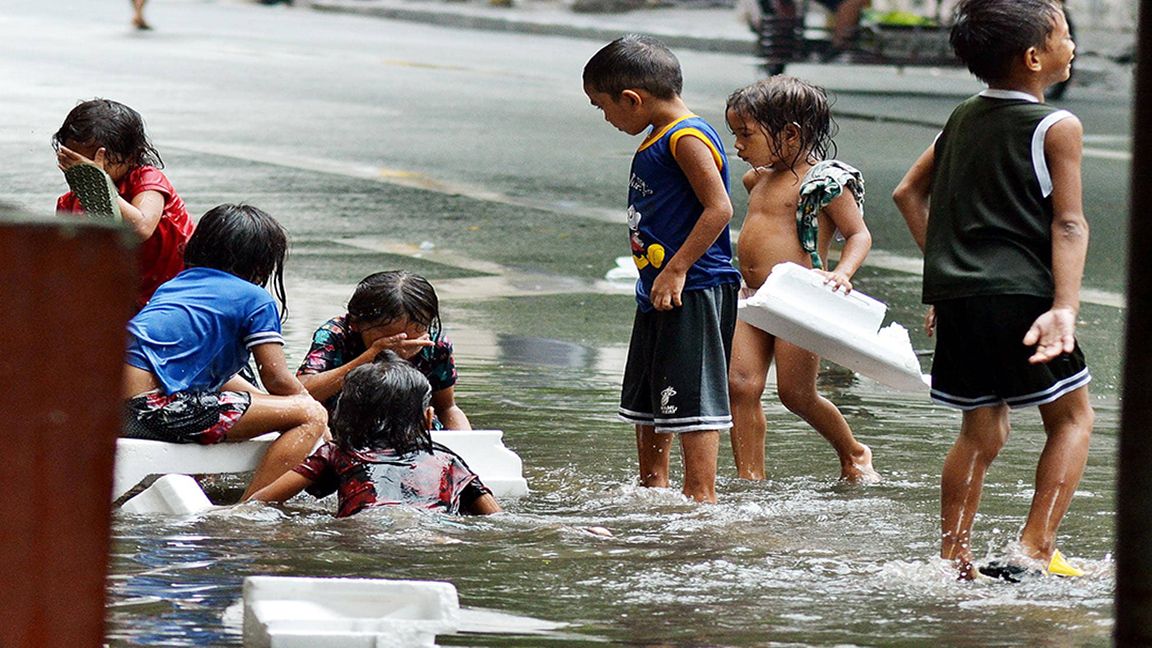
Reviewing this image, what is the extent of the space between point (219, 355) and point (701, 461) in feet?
4.58

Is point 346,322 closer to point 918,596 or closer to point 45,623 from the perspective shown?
point 918,596

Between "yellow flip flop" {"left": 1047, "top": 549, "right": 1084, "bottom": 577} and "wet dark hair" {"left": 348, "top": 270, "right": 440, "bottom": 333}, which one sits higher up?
"wet dark hair" {"left": 348, "top": 270, "right": 440, "bottom": 333}

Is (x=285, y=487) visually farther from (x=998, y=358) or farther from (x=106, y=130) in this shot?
(x=998, y=358)

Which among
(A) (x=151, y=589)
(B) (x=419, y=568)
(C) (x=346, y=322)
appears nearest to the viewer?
(A) (x=151, y=589)

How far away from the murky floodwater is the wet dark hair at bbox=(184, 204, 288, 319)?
689mm

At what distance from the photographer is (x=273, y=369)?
5.56 metres

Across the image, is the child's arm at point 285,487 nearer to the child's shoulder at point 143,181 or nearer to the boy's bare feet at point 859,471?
the child's shoulder at point 143,181

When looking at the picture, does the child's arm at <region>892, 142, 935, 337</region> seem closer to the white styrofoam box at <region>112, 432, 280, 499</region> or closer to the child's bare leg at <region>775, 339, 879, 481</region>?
the child's bare leg at <region>775, 339, 879, 481</region>

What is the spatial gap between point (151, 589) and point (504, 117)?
43.1ft

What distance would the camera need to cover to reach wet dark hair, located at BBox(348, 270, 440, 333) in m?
5.67

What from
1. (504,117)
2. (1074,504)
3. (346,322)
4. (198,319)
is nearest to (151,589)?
(198,319)

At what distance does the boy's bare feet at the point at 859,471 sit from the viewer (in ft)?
19.7

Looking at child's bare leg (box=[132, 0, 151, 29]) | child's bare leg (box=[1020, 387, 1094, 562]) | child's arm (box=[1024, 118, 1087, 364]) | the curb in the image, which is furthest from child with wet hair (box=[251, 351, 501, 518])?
child's bare leg (box=[132, 0, 151, 29])

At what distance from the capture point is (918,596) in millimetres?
4582
